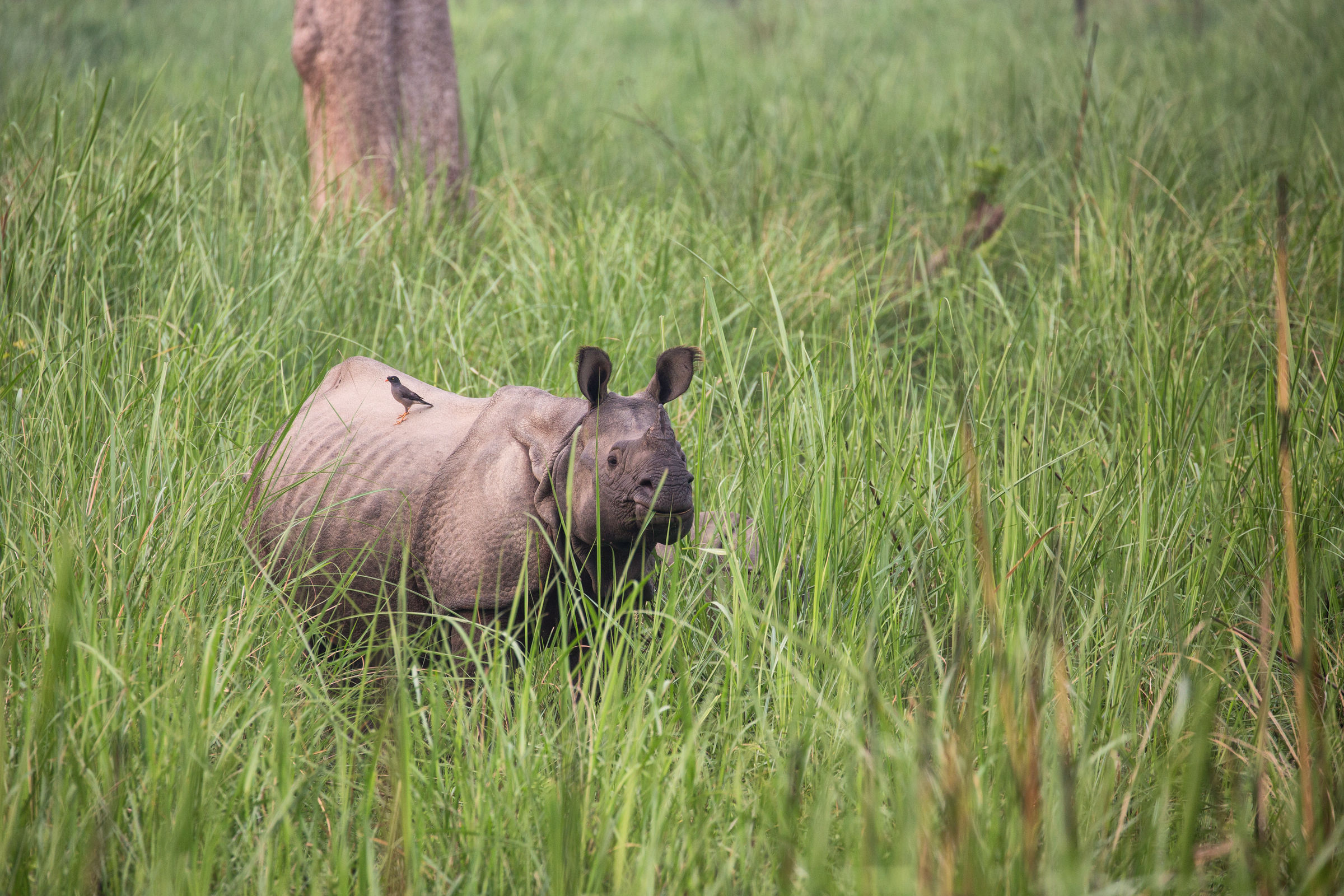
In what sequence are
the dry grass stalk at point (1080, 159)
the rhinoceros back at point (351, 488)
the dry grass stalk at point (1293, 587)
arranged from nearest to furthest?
the dry grass stalk at point (1293, 587) < the rhinoceros back at point (351, 488) < the dry grass stalk at point (1080, 159)

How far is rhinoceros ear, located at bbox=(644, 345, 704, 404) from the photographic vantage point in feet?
6.57

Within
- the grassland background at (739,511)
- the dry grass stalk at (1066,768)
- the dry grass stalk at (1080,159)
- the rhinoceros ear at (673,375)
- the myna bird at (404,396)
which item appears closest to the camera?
the dry grass stalk at (1066,768)

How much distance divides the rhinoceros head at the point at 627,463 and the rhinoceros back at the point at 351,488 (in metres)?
0.37

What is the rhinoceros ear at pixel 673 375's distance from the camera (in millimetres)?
2004

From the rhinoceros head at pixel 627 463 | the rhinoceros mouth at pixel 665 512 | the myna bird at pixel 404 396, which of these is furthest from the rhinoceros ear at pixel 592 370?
the myna bird at pixel 404 396

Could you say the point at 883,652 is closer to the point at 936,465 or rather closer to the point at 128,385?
the point at 936,465

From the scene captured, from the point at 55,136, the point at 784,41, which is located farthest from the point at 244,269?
the point at 784,41

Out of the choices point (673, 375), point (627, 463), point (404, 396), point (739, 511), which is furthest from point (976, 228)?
point (627, 463)

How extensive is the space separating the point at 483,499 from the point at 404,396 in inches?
16.3

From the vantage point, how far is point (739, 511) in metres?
2.23

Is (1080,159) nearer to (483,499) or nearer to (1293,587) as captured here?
(1293,587)

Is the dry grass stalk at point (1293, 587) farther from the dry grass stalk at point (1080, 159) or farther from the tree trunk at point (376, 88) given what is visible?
the tree trunk at point (376, 88)

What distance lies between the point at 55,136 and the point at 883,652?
113 inches

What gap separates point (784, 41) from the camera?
8484 millimetres
